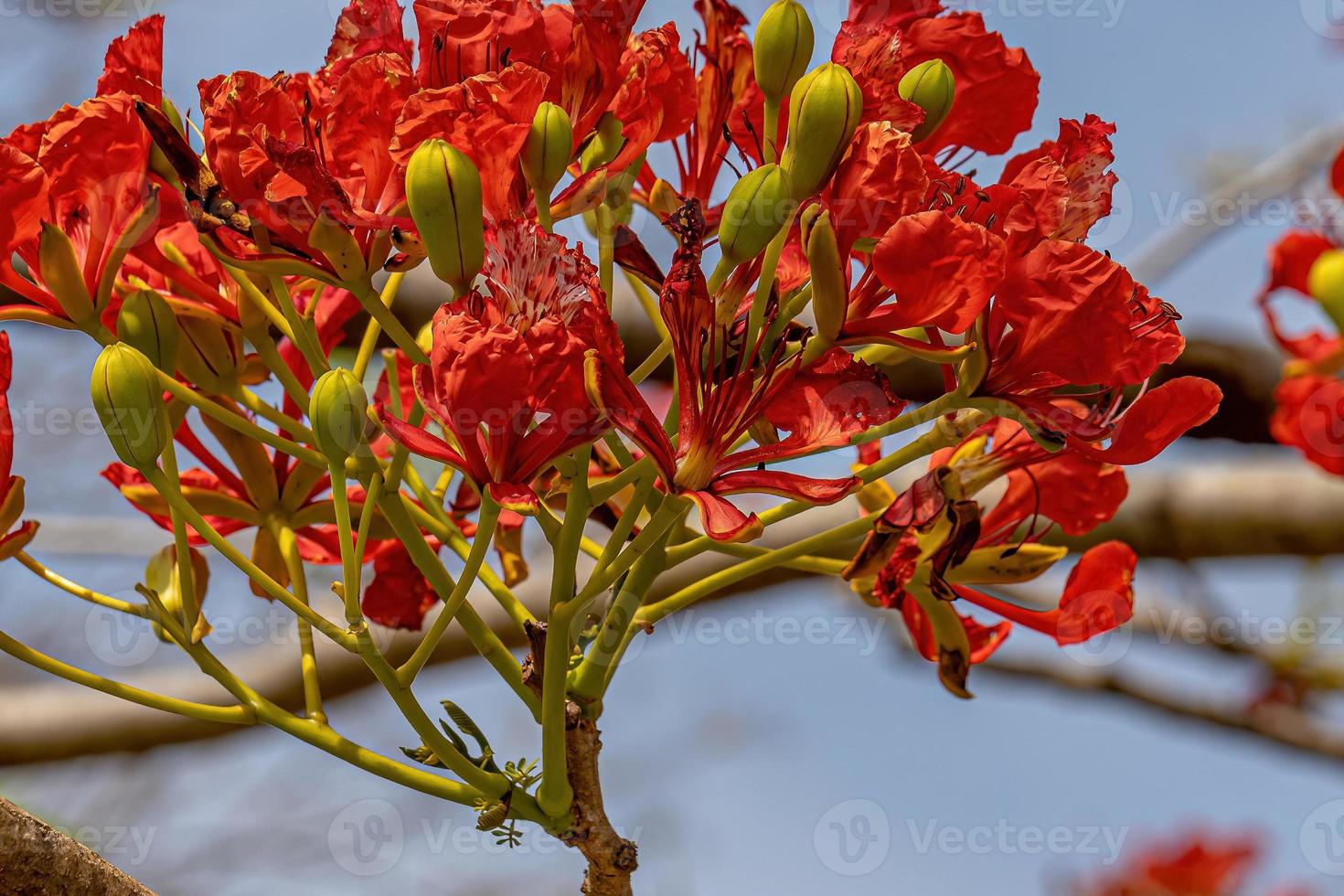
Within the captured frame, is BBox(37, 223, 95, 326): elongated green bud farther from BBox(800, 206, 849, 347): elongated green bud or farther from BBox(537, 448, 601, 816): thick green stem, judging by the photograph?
BBox(800, 206, 849, 347): elongated green bud

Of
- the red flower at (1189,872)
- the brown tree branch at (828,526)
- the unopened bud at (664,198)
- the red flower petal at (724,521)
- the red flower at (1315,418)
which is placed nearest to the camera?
the red flower petal at (724,521)

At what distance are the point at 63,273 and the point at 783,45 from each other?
0.44 m

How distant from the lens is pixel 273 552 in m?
0.96

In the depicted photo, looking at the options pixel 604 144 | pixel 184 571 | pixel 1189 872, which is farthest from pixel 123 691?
pixel 1189 872

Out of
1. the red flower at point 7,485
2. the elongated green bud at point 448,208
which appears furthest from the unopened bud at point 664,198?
the red flower at point 7,485

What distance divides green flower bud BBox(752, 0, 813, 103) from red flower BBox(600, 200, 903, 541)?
0.13 meters

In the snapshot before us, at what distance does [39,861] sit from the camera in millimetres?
666

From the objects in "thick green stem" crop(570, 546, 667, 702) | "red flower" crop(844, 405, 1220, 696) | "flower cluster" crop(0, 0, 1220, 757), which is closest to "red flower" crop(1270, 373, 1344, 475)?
"red flower" crop(844, 405, 1220, 696)

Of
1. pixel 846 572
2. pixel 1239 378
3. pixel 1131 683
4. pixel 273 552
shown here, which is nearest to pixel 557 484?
pixel 846 572

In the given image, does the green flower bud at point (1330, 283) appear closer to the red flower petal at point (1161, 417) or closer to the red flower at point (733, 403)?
the red flower petal at point (1161, 417)

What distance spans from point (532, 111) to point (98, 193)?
0.89 ft

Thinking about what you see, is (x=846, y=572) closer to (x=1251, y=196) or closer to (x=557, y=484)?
(x=557, y=484)

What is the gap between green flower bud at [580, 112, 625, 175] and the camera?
2.62ft

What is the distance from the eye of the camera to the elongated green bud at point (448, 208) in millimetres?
662
